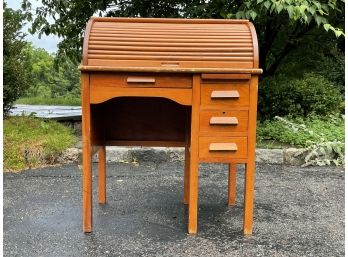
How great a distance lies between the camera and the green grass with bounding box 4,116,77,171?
4.90 meters

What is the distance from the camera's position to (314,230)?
10.2 feet

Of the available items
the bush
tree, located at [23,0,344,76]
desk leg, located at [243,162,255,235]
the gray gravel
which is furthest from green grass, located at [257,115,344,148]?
desk leg, located at [243,162,255,235]

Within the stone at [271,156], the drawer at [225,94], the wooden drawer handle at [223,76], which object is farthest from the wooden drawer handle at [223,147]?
the stone at [271,156]

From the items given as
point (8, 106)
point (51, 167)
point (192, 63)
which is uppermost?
point (192, 63)

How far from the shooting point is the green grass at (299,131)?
18.3ft

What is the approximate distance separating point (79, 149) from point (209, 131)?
8.77ft

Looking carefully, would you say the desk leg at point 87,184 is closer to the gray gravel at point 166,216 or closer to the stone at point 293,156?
the gray gravel at point 166,216

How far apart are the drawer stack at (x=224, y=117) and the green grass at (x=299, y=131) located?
269cm

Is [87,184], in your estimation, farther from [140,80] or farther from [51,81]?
[51,81]

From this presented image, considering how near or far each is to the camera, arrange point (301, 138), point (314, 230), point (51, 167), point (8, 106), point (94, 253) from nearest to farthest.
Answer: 1. point (94, 253)
2. point (314, 230)
3. point (51, 167)
4. point (301, 138)
5. point (8, 106)

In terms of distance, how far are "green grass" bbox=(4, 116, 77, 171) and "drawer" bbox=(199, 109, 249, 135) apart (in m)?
2.67

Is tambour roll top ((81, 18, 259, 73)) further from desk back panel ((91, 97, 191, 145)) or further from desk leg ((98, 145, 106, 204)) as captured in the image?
desk leg ((98, 145, 106, 204))

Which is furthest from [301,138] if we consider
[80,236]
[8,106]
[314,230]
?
[8,106]

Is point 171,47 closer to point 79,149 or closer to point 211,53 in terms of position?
point 211,53
